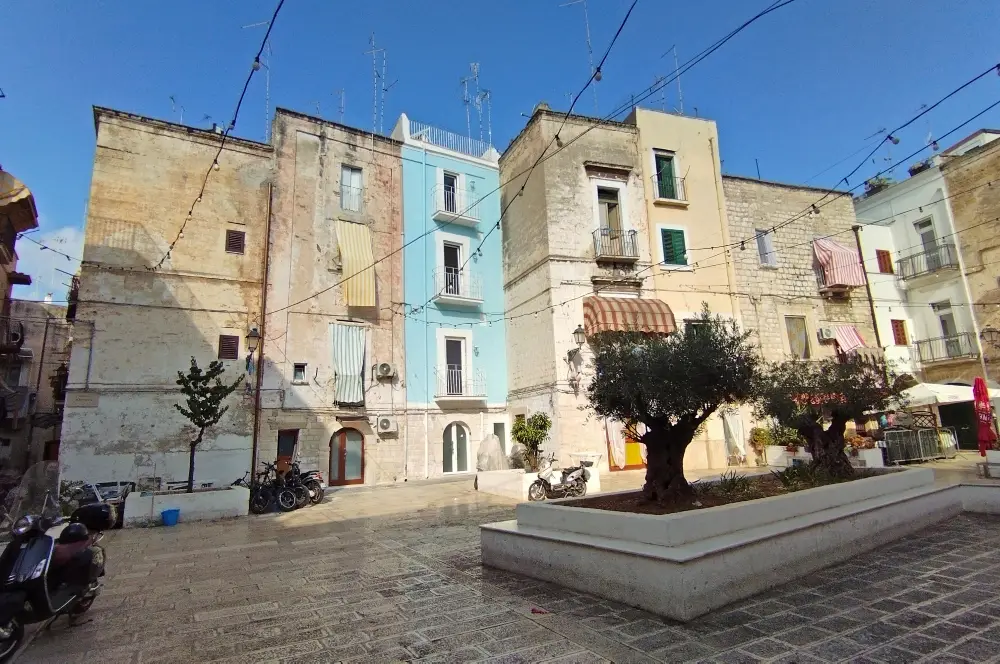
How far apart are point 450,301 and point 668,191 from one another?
28.7ft

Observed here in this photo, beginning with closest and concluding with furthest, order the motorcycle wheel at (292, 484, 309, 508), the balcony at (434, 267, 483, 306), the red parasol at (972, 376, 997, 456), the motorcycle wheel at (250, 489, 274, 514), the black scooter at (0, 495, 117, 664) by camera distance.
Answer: the black scooter at (0, 495, 117, 664) → the motorcycle wheel at (250, 489, 274, 514) → the motorcycle wheel at (292, 484, 309, 508) → the red parasol at (972, 376, 997, 456) → the balcony at (434, 267, 483, 306)

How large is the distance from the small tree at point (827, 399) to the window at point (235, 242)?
589 inches

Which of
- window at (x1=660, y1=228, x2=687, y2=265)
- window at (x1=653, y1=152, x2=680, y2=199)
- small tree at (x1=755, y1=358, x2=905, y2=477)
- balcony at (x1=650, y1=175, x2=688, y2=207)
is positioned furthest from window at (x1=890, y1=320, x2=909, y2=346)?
small tree at (x1=755, y1=358, x2=905, y2=477)

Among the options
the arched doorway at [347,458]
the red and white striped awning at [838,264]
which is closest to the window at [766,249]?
the red and white striped awning at [838,264]

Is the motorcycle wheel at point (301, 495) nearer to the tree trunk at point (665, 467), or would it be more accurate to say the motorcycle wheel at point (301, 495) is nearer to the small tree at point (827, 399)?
the tree trunk at point (665, 467)

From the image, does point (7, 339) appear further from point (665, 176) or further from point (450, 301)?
point (665, 176)

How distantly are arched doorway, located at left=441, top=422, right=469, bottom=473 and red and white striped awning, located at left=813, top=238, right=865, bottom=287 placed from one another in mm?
14809

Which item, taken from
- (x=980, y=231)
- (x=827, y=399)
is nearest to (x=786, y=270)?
(x=980, y=231)

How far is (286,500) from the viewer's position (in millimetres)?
11375

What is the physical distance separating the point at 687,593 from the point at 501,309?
16.3 metres

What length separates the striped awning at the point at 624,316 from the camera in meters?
16.0

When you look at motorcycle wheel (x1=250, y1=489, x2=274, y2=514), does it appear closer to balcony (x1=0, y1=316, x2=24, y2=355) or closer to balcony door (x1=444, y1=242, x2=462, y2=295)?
balcony door (x1=444, y1=242, x2=462, y2=295)

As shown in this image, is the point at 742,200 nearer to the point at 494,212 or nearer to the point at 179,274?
the point at 494,212

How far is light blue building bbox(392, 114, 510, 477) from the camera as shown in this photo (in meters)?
17.7
